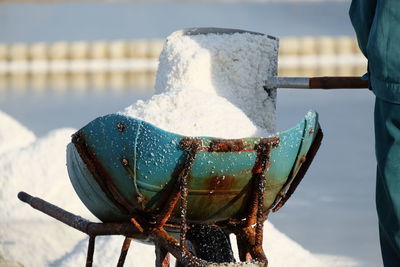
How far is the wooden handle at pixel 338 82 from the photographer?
8.75 feet

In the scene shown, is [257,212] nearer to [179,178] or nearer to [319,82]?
[179,178]

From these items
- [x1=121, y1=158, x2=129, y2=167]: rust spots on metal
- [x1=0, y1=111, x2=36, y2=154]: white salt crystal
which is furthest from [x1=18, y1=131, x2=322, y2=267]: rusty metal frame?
[x1=0, y1=111, x2=36, y2=154]: white salt crystal

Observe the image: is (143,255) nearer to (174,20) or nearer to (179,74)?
(179,74)

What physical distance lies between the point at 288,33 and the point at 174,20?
3.24m

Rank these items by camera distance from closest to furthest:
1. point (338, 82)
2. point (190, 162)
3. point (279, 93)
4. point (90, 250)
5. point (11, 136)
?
1. point (190, 162)
2. point (90, 250)
3. point (338, 82)
4. point (11, 136)
5. point (279, 93)

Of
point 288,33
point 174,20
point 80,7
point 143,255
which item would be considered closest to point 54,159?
point 143,255

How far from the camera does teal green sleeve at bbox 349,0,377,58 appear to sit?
237 centimetres

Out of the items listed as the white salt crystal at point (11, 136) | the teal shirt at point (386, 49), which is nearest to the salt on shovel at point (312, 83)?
the teal shirt at point (386, 49)

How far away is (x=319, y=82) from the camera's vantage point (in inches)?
108

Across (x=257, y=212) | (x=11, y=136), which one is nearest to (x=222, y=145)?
(x=257, y=212)

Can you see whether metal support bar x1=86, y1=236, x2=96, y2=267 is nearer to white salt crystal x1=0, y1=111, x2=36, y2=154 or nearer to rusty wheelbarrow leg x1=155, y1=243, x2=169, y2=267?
rusty wheelbarrow leg x1=155, y1=243, x2=169, y2=267

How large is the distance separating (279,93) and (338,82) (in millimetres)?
6006

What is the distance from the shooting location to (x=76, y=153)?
7.85ft

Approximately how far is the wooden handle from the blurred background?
153 centimetres
